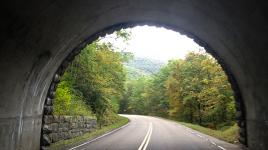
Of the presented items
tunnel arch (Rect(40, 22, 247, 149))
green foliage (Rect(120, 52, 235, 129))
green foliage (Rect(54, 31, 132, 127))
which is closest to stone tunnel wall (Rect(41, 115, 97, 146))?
tunnel arch (Rect(40, 22, 247, 149))

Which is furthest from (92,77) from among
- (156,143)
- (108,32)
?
(108,32)

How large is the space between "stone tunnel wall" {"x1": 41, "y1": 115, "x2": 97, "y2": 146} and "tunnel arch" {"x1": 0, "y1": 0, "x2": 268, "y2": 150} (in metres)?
0.61

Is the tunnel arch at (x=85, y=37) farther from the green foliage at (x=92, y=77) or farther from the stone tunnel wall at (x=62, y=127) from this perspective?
the green foliage at (x=92, y=77)

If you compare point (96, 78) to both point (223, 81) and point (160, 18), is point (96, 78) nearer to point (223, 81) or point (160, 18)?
point (223, 81)

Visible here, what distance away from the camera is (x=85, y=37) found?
11.8m

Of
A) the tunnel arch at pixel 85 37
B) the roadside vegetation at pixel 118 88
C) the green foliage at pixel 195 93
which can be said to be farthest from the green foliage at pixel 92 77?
the tunnel arch at pixel 85 37

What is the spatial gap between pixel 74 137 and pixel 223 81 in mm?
14282

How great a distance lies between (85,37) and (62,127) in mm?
6585

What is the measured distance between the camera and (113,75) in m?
32.8

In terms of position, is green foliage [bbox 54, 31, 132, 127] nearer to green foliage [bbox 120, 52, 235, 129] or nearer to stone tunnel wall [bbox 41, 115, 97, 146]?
stone tunnel wall [bbox 41, 115, 97, 146]

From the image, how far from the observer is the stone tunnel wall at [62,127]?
12.0 m

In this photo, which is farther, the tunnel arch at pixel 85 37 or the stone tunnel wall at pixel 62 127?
the stone tunnel wall at pixel 62 127

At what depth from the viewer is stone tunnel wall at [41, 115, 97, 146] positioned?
473 inches

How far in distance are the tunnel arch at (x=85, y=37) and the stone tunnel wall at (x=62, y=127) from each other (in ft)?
1.99
